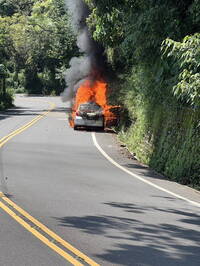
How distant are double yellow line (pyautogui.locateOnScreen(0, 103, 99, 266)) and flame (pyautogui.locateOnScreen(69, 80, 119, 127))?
68.4 feet

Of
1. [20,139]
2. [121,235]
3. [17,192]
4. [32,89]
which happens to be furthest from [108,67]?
[32,89]

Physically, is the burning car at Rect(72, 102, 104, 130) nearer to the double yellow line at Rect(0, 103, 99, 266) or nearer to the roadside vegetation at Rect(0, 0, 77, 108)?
the double yellow line at Rect(0, 103, 99, 266)

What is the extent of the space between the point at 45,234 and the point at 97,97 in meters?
26.9

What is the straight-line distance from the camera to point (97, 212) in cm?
999

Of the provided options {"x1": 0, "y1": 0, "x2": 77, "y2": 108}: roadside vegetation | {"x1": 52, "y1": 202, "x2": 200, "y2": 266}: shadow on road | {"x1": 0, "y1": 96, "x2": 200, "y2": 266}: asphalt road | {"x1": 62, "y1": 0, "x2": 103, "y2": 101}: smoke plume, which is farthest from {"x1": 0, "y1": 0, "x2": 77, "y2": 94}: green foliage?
{"x1": 52, "y1": 202, "x2": 200, "y2": 266}: shadow on road

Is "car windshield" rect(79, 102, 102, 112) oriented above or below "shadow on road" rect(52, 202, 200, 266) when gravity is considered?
above

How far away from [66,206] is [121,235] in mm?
2268

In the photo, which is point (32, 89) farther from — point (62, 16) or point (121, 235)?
point (121, 235)

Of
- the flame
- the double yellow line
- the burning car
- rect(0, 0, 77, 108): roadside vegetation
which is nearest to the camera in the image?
the double yellow line

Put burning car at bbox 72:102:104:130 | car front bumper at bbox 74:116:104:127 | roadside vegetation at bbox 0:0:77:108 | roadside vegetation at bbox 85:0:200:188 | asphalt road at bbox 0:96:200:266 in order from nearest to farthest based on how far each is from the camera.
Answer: asphalt road at bbox 0:96:200:266 → roadside vegetation at bbox 85:0:200:188 → burning car at bbox 72:102:104:130 → car front bumper at bbox 74:116:104:127 → roadside vegetation at bbox 0:0:77:108

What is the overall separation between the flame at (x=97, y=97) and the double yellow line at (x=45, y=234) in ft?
68.4

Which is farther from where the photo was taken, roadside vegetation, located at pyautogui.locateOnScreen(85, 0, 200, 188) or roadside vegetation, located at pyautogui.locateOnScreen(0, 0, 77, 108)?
roadside vegetation, located at pyautogui.locateOnScreen(0, 0, 77, 108)

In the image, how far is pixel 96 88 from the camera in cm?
3650

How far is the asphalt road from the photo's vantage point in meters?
7.32
